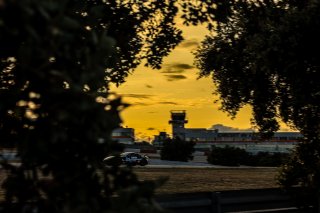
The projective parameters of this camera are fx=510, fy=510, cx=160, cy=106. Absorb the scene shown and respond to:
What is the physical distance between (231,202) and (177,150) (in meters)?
52.8

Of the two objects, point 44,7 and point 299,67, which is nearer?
point 44,7

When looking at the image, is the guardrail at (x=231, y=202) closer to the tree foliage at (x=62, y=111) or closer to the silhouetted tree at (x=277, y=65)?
the silhouetted tree at (x=277, y=65)

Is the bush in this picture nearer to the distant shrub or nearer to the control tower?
the distant shrub

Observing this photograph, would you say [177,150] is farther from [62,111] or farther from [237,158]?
[62,111]

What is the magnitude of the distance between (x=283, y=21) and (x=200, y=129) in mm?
173899

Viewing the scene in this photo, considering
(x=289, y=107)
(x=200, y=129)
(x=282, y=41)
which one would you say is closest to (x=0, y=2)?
(x=282, y=41)

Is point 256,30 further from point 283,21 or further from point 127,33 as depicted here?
point 127,33

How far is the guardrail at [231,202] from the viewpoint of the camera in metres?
10.7

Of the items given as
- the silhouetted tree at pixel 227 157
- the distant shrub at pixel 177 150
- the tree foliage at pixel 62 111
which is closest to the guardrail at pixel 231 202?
the tree foliage at pixel 62 111

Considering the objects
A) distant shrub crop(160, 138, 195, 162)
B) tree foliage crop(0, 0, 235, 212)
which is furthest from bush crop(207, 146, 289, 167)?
tree foliage crop(0, 0, 235, 212)

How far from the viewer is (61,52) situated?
3.36m

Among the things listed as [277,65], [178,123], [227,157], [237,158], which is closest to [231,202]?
[277,65]

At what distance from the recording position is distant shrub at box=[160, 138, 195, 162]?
6381 centimetres

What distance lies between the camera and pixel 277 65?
540 inches
